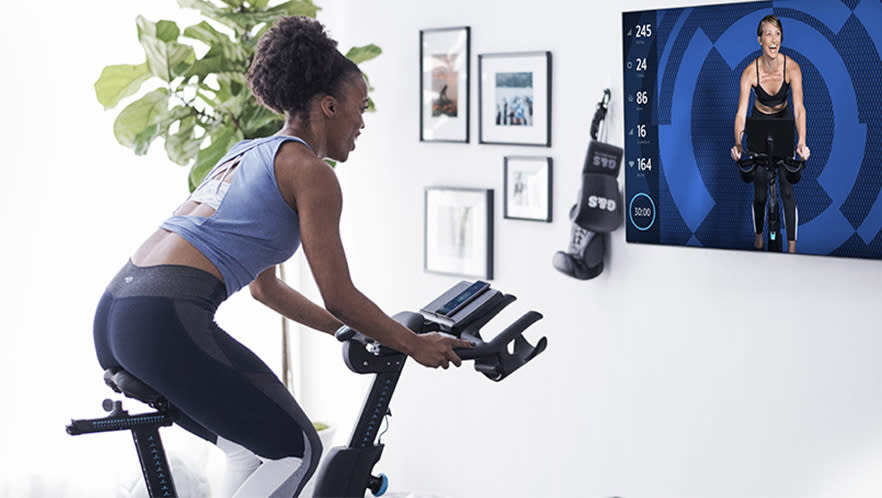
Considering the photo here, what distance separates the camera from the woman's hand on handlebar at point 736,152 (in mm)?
2430

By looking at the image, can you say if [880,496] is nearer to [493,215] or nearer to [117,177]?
[493,215]

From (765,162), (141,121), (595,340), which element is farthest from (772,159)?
(141,121)

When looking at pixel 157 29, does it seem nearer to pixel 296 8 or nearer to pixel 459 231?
pixel 296 8

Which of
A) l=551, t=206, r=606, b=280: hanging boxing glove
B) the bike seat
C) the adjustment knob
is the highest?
l=551, t=206, r=606, b=280: hanging boxing glove

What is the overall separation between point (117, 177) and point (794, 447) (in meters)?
2.22

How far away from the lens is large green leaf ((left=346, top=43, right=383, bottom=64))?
10.1 feet

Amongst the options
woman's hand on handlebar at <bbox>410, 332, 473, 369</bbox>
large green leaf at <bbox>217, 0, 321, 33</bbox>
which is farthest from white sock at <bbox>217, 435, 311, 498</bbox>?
large green leaf at <bbox>217, 0, 321, 33</bbox>

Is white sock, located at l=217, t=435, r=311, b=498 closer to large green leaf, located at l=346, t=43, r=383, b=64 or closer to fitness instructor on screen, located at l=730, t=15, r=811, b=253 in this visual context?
fitness instructor on screen, located at l=730, t=15, r=811, b=253

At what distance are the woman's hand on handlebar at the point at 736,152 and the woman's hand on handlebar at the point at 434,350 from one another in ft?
3.17

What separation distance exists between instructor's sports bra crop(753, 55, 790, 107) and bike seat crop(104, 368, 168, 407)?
1.55m

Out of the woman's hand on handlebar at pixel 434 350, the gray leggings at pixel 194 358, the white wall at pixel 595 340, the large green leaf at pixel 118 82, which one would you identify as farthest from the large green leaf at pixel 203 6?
the woman's hand on handlebar at pixel 434 350

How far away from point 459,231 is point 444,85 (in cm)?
48

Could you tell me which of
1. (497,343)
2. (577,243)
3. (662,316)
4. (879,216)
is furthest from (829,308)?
(497,343)

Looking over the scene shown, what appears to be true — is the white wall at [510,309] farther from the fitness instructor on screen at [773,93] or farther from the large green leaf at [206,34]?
the large green leaf at [206,34]
